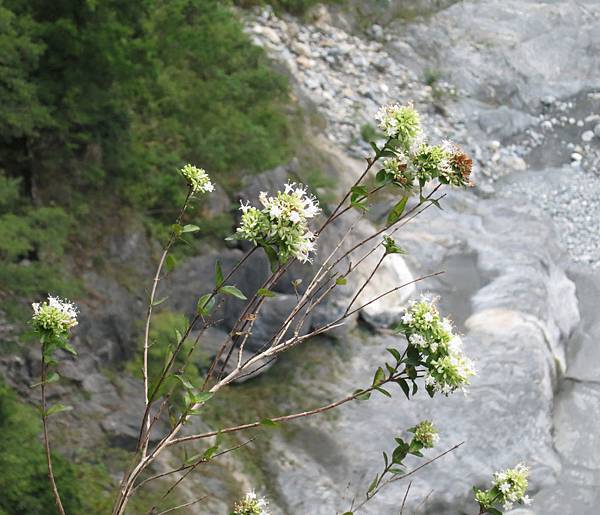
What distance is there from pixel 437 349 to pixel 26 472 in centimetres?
420

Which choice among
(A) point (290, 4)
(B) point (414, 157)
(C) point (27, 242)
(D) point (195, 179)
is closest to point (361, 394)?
(B) point (414, 157)

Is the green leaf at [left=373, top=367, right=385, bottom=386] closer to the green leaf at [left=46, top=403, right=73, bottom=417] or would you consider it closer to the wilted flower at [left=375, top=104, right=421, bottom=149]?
the wilted flower at [left=375, top=104, right=421, bottom=149]

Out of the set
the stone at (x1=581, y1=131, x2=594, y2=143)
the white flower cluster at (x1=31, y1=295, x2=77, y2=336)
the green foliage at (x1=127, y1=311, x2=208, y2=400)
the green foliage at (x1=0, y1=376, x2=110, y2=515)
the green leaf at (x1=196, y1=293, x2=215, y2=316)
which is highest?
the stone at (x1=581, y1=131, x2=594, y2=143)

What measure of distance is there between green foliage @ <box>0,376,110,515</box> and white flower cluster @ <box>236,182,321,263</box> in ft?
13.2

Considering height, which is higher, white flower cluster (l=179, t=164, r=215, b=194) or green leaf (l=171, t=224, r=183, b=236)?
white flower cluster (l=179, t=164, r=215, b=194)

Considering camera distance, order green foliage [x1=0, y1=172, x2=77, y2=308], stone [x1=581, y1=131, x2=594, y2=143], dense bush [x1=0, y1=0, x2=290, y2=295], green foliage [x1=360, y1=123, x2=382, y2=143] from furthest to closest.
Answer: stone [x1=581, y1=131, x2=594, y2=143], green foliage [x1=360, y1=123, x2=382, y2=143], dense bush [x1=0, y1=0, x2=290, y2=295], green foliage [x1=0, y1=172, x2=77, y2=308]

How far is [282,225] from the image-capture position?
1933mm

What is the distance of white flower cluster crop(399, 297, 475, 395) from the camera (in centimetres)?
194

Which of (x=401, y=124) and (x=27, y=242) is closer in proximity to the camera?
(x=401, y=124)

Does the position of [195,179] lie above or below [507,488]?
above

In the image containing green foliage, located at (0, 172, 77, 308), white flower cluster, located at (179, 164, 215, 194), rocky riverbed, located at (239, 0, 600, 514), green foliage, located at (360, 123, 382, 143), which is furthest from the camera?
green foliage, located at (360, 123, 382, 143)

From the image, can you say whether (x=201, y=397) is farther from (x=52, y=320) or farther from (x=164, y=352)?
(x=164, y=352)

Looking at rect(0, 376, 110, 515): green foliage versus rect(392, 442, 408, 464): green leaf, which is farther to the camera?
rect(0, 376, 110, 515): green foliage

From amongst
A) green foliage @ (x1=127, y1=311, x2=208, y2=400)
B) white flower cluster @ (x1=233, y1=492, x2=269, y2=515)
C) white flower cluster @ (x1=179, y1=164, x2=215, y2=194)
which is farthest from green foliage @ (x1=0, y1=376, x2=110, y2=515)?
white flower cluster @ (x1=179, y1=164, x2=215, y2=194)
